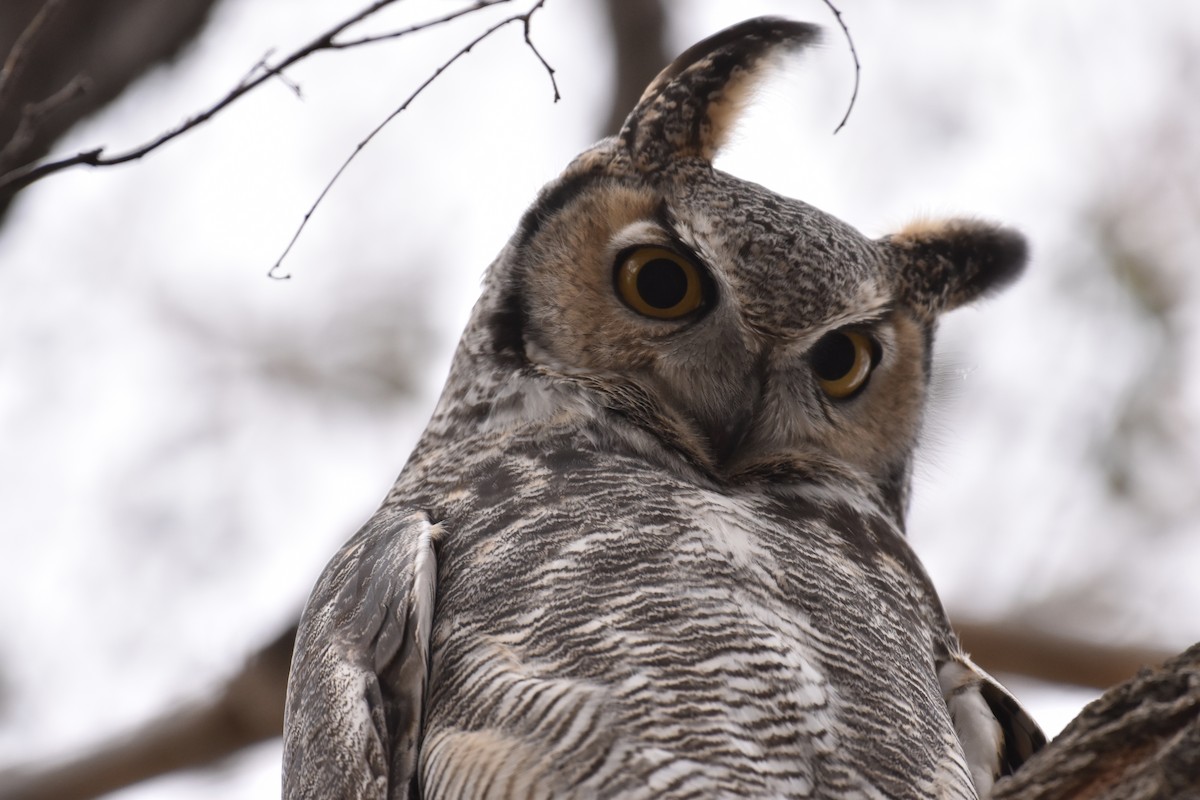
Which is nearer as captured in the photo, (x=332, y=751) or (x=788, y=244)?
(x=332, y=751)

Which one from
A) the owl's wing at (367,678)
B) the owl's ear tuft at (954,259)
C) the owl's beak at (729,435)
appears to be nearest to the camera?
the owl's wing at (367,678)

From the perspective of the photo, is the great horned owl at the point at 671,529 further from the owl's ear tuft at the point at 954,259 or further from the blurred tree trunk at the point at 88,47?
the blurred tree trunk at the point at 88,47

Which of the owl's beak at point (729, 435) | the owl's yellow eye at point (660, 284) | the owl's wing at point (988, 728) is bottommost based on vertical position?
the owl's wing at point (988, 728)

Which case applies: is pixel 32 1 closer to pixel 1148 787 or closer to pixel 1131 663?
pixel 1148 787

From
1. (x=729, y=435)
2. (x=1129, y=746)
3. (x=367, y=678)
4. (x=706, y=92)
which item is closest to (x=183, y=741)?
(x=367, y=678)

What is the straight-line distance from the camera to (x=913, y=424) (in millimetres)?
2529

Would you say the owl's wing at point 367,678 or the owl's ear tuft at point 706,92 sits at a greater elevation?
the owl's ear tuft at point 706,92

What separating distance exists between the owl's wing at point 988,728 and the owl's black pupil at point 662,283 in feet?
2.64

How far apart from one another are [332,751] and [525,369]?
854 mm

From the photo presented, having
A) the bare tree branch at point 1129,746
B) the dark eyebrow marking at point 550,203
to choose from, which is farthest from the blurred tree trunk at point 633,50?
the bare tree branch at point 1129,746

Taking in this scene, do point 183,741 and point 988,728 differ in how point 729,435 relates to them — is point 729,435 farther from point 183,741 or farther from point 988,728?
point 183,741

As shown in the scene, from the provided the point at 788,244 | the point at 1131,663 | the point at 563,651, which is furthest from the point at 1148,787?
the point at 1131,663

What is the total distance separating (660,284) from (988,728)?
93cm

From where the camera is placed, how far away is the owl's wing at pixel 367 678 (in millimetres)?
1741
